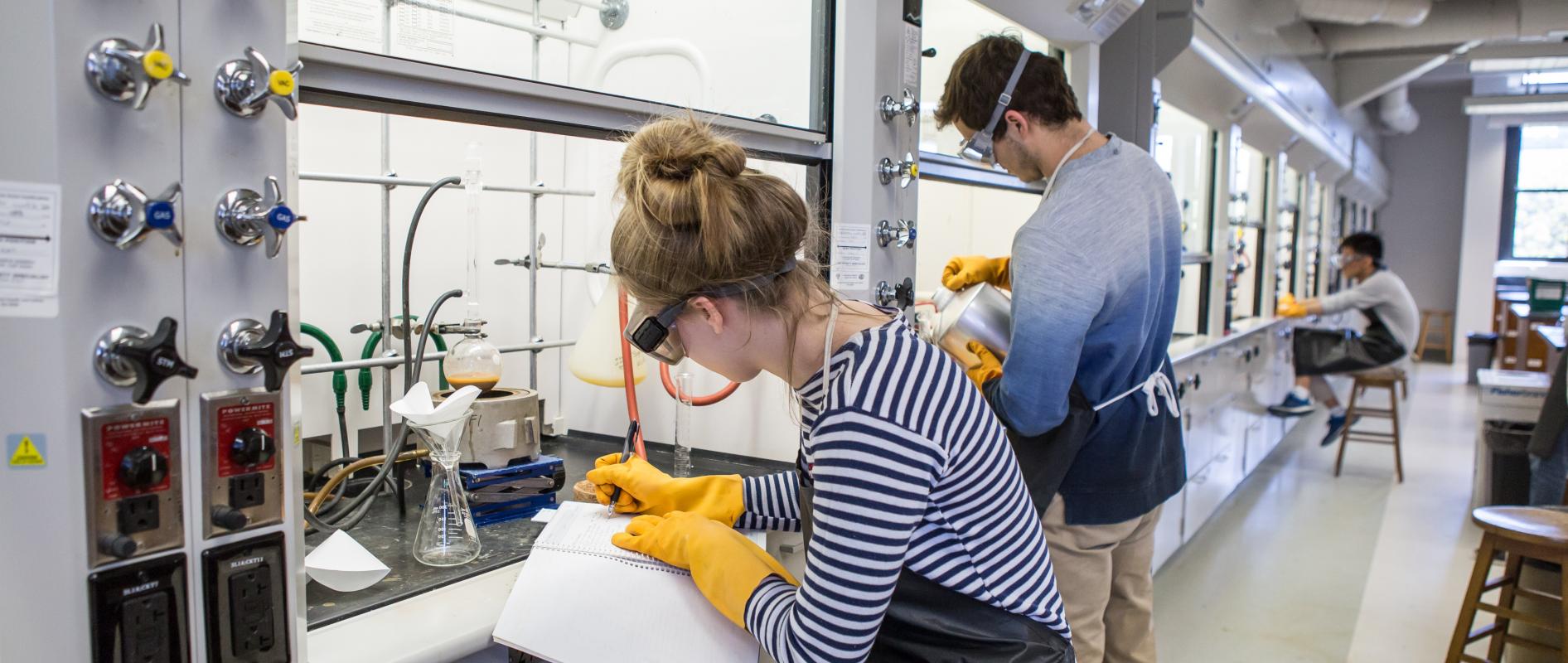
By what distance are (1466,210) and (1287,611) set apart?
932cm

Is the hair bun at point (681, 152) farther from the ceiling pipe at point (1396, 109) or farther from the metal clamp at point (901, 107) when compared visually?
the ceiling pipe at point (1396, 109)

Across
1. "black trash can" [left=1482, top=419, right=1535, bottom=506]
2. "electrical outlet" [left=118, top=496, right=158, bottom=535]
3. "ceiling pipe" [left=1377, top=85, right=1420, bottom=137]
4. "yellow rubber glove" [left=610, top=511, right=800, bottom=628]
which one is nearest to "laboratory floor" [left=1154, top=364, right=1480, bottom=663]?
"black trash can" [left=1482, top=419, right=1535, bottom=506]

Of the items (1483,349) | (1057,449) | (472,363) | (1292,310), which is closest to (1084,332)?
(1057,449)

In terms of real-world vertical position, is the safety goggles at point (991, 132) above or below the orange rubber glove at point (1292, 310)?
above

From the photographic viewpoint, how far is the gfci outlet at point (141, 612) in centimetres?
78

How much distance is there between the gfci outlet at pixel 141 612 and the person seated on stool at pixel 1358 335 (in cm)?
539

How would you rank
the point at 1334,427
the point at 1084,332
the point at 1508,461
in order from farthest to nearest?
the point at 1334,427 < the point at 1508,461 < the point at 1084,332

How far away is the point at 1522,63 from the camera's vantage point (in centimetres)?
669

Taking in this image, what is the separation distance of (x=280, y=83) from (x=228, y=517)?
1.28ft

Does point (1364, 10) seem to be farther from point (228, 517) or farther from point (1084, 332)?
point (228, 517)

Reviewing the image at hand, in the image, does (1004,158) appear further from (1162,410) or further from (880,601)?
(880,601)

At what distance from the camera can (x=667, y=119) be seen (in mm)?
1049

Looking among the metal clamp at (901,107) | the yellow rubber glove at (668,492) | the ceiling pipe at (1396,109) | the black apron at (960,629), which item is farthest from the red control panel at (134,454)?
the ceiling pipe at (1396,109)

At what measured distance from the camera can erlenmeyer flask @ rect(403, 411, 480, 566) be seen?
1285mm
